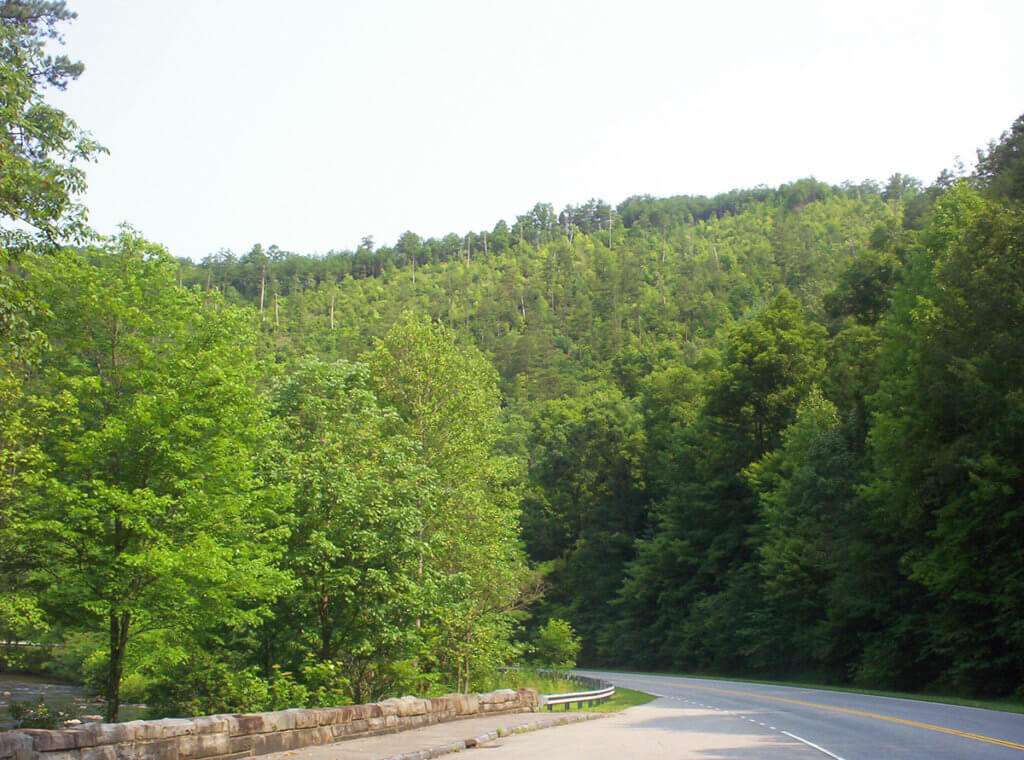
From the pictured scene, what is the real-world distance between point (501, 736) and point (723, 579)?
43024 millimetres

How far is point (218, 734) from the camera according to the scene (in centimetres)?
1314

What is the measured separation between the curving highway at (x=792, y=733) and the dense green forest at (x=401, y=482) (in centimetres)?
625

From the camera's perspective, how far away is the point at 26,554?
953 inches

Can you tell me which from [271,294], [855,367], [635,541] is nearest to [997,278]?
[855,367]

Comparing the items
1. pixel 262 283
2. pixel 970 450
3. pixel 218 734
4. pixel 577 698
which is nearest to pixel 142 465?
pixel 218 734

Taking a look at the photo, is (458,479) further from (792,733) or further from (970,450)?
(792,733)

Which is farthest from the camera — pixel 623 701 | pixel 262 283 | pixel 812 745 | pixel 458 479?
pixel 262 283

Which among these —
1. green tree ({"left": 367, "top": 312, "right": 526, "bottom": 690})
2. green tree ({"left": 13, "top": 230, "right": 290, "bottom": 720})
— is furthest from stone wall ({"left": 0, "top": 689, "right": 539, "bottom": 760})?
green tree ({"left": 367, "top": 312, "right": 526, "bottom": 690})

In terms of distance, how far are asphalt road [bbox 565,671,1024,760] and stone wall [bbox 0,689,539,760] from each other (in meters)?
3.30

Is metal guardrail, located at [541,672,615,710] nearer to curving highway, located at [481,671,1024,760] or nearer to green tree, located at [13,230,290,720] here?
curving highway, located at [481,671,1024,760]

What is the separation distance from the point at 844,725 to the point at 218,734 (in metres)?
13.4

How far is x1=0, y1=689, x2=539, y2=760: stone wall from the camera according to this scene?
10.4 meters

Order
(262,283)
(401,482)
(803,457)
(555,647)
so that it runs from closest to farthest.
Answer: (401,482), (803,457), (555,647), (262,283)

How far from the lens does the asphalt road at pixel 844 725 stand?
15.4m
